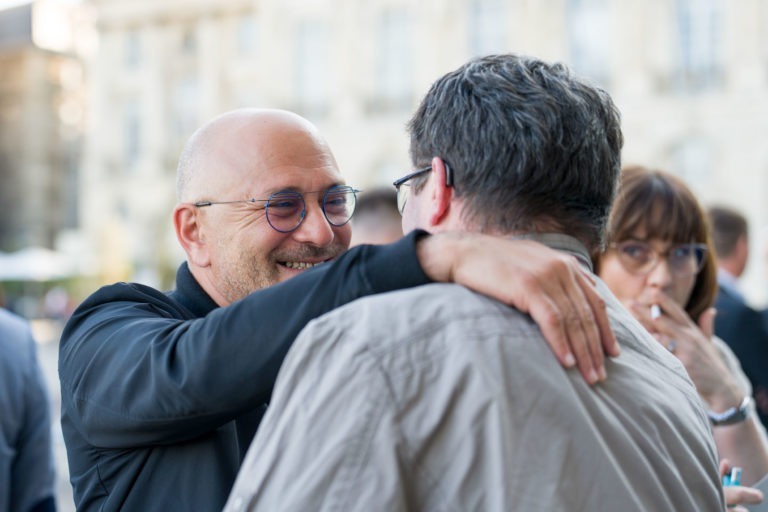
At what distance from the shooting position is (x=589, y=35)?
91.9 ft

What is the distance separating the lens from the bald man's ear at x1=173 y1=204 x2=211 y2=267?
87.6 inches

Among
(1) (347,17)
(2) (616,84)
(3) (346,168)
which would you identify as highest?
(1) (347,17)

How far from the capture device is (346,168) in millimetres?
31328

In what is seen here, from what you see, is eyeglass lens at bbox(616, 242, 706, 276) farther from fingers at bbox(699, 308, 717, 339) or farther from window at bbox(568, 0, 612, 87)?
window at bbox(568, 0, 612, 87)

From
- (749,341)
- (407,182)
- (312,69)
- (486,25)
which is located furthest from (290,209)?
(312,69)

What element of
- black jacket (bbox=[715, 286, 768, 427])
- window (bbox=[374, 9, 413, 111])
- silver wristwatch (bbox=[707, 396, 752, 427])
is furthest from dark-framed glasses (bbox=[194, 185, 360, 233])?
window (bbox=[374, 9, 413, 111])

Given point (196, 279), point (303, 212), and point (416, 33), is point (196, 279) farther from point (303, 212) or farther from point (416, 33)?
point (416, 33)

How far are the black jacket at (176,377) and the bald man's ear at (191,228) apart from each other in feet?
0.94

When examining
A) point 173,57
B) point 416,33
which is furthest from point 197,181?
point 173,57

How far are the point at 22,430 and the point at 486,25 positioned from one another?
27.5 m

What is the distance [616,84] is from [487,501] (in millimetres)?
27613

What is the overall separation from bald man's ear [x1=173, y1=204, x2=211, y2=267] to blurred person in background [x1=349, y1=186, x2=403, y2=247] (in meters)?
2.90

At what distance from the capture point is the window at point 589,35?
27812mm

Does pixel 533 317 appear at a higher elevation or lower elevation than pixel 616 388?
higher
